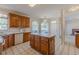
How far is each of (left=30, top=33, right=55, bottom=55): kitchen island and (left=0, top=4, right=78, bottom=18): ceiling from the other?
0.51 m

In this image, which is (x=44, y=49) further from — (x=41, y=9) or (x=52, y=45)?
(x=41, y=9)

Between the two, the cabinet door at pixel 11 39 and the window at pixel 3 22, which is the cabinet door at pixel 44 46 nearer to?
the cabinet door at pixel 11 39

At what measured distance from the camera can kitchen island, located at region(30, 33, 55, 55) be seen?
228 centimetres

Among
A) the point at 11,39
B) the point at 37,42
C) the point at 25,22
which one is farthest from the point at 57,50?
the point at 11,39

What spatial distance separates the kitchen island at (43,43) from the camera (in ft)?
7.49

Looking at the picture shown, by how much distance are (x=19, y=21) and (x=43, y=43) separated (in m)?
0.80

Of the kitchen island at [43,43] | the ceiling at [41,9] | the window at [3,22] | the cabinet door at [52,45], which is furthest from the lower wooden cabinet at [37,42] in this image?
the window at [3,22]

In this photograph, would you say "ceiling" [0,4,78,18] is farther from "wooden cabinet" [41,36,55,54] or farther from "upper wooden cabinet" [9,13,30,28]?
"wooden cabinet" [41,36,55,54]

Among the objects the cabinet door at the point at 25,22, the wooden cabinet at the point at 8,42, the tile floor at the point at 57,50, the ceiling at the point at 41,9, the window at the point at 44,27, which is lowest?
the tile floor at the point at 57,50

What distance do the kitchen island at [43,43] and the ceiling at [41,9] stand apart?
512mm

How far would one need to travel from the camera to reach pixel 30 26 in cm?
236
